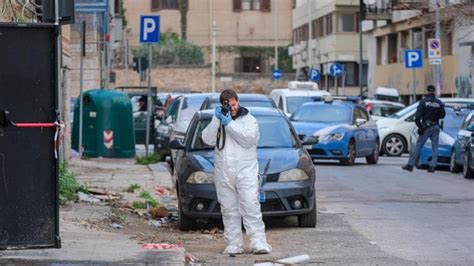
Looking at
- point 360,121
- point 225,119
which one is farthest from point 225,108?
point 360,121

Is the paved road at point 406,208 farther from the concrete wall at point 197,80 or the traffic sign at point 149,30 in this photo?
the concrete wall at point 197,80

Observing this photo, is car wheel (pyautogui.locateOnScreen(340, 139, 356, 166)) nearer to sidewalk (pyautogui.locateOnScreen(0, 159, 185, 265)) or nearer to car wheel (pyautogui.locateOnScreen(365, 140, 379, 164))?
car wheel (pyautogui.locateOnScreen(365, 140, 379, 164))

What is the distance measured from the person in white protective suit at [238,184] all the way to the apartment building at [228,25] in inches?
2742

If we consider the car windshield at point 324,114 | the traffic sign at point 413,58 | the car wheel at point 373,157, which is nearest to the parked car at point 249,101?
the car windshield at point 324,114

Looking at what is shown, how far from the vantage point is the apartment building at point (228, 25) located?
82.9 m

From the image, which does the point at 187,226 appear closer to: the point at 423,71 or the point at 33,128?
the point at 33,128

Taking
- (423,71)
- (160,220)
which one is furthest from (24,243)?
(423,71)

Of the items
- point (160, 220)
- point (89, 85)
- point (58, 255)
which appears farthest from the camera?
point (89, 85)

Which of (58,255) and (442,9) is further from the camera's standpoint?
(442,9)

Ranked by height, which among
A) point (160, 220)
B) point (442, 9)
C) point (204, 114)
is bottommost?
point (160, 220)

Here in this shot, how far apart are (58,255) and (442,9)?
1073 inches

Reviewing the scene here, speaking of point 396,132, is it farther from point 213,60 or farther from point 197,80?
point 197,80

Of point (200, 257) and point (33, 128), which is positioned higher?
point (33, 128)

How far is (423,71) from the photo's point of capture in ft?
180
